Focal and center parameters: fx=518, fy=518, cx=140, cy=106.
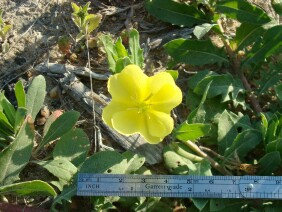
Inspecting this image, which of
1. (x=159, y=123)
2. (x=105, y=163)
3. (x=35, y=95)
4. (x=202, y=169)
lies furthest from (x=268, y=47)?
(x=35, y=95)

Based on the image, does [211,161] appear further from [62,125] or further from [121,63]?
[62,125]

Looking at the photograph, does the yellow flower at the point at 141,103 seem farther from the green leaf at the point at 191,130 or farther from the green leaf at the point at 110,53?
the green leaf at the point at 110,53

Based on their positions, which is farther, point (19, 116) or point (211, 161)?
point (211, 161)

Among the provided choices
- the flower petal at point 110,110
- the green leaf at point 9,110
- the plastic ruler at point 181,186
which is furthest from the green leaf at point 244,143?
the green leaf at point 9,110

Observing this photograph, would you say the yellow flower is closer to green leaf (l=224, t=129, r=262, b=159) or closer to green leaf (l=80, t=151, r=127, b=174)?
green leaf (l=80, t=151, r=127, b=174)

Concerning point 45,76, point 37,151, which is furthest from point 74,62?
point 37,151

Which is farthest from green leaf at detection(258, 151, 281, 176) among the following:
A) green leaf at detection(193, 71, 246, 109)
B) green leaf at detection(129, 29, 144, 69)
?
green leaf at detection(129, 29, 144, 69)
